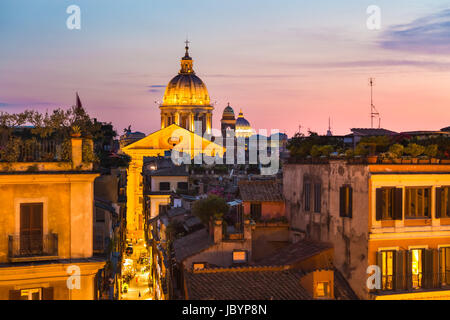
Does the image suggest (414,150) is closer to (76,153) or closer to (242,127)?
(76,153)

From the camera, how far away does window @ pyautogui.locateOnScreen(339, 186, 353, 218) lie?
16844 mm

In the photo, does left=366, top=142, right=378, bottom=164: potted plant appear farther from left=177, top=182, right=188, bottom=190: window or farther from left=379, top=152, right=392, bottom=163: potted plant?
left=177, top=182, right=188, bottom=190: window

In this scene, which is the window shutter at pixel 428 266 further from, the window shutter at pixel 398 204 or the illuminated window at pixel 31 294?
the illuminated window at pixel 31 294

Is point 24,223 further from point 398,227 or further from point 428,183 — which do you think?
point 428,183

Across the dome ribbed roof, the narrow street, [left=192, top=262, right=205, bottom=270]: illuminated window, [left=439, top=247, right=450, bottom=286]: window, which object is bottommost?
the narrow street

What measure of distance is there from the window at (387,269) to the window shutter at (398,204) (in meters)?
1.00

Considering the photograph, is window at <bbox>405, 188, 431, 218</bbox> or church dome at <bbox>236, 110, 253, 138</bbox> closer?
window at <bbox>405, 188, 431, 218</bbox>

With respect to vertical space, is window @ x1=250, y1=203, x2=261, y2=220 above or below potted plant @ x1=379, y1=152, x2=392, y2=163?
below

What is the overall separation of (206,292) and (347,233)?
445 centimetres

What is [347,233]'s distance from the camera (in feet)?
56.2

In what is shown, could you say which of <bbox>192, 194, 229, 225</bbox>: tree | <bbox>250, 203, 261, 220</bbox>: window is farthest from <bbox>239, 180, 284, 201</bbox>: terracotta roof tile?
<bbox>192, 194, 229, 225</bbox>: tree

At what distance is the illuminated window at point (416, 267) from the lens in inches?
654

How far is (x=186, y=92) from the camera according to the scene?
100688 millimetres

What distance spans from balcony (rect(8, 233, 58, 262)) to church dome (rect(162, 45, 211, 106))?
87430mm
